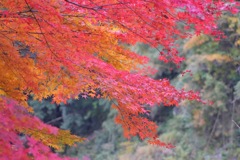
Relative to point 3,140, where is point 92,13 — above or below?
above

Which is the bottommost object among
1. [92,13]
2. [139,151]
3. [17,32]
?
[139,151]

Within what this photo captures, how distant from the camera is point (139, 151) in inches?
484

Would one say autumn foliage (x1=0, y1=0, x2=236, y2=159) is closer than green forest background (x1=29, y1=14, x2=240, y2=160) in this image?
Yes

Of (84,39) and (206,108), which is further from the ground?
(84,39)

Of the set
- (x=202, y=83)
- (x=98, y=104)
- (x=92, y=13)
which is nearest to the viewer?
(x=92, y=13)

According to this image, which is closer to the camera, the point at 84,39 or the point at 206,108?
the point at 84,39

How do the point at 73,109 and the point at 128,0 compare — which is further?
the point at 73,109

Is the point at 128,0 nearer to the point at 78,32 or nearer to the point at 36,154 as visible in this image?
the point at 78,32

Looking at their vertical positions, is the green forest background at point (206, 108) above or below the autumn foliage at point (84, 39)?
below

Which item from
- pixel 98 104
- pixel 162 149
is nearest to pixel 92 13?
pixel 162 149

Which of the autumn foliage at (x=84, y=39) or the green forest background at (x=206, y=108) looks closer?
the autumn foliage at (x=84, y=39)

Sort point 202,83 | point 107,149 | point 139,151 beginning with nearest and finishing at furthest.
→ point 202,83, point 139,151, point 107,149

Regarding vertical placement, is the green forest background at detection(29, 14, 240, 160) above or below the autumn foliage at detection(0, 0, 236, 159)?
below

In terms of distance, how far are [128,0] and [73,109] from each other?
41.0 feet
